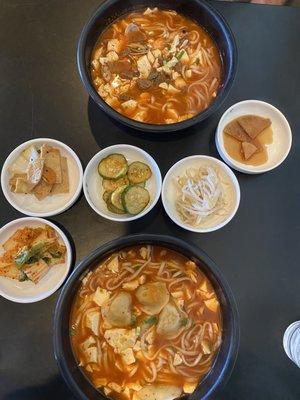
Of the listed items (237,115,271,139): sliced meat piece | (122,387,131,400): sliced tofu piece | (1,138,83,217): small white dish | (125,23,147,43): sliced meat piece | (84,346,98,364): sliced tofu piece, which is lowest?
(122,387,131,400): sliced tofu piece

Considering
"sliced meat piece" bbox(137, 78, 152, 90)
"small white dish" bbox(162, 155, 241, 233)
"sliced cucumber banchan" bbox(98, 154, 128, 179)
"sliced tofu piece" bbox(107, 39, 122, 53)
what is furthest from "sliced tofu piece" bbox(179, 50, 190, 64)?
"sliced cucumber banchan" bbox(98, 154, 128, 179)

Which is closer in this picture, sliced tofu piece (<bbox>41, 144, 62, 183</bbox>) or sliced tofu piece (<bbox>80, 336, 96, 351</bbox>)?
sliced tofu piece (<bbox>80, 336, 96, 351</bbox>)

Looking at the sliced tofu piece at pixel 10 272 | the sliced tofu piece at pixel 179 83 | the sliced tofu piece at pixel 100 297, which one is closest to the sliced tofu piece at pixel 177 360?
the sliced tofu piece at pixel 100 297

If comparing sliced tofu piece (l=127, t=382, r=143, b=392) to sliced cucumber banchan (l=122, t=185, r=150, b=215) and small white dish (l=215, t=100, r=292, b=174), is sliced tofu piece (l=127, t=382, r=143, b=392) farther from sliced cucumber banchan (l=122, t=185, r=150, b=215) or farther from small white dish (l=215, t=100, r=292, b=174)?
small white dish (l=215, t=100, r=292, b=174)

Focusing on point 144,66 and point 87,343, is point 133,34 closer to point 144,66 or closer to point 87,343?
point 144,66

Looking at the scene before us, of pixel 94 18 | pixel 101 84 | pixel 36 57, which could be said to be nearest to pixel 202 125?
pixel 101 84

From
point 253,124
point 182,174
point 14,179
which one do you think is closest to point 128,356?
point 182,174

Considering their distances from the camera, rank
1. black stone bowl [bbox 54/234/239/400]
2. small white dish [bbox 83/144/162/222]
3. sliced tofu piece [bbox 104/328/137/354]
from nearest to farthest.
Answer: black stone bowl [bbox 54/234/239/400] < sliced tofu piece [bbox 104/328/137/354] < small white dish [bbox 83/144/162/222]

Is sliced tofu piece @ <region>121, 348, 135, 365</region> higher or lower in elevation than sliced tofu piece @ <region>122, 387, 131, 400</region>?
higher

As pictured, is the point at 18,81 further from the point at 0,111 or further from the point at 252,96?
the point at 252,96
